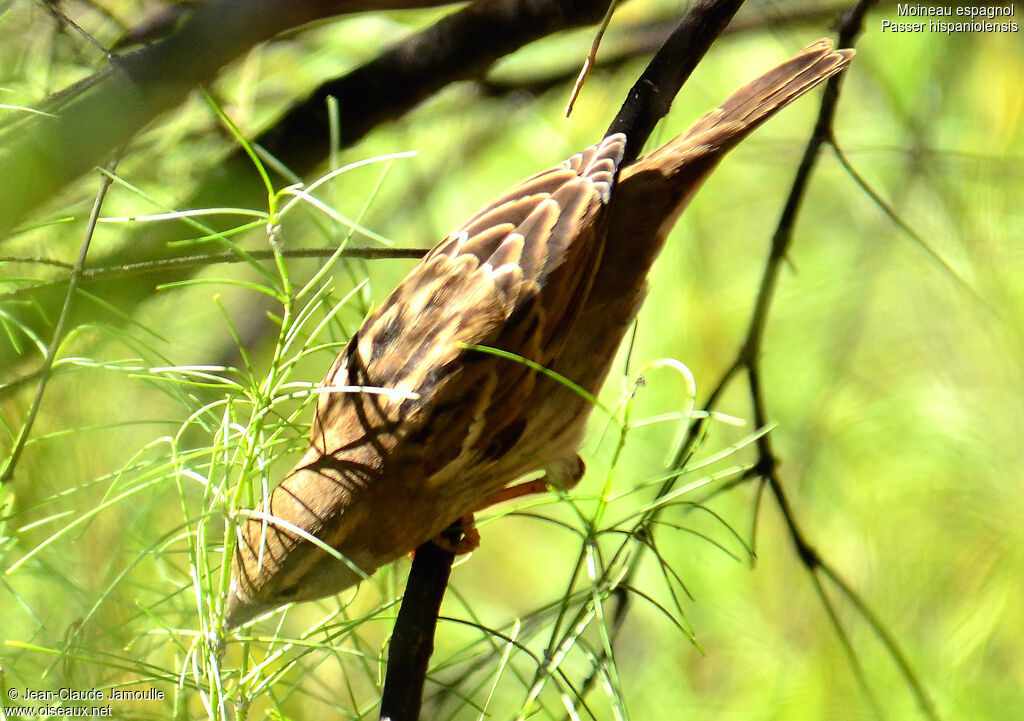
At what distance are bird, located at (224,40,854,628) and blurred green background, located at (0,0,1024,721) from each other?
142 millimetres

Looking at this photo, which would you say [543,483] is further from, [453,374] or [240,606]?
[240,606]

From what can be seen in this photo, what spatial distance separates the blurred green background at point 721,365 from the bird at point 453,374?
14 cm

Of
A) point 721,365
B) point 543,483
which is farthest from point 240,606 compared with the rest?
point 721,365

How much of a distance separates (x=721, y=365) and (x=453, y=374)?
3.96ft

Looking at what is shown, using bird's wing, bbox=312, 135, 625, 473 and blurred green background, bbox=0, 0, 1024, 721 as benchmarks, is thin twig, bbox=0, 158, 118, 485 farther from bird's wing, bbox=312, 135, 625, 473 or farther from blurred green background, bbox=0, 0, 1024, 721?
bird's wing, bbox=312, 135, 625, 473

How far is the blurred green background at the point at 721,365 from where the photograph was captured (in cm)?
233

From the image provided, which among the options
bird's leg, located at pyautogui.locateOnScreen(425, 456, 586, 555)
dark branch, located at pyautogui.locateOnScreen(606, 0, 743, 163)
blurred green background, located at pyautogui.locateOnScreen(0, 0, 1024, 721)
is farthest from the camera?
bird's leg, located at pyautogui.locateOnScreen(425, 456, 586, 555)

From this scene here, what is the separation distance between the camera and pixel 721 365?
3135 millimetres

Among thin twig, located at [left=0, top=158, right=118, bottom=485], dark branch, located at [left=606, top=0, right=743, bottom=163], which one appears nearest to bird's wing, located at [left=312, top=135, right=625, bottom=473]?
dark branch, located at [left=606, top=0, right=743, bottom=163]

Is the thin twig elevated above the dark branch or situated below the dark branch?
below

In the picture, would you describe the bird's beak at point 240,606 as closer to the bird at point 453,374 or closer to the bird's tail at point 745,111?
the bird at point 453,374

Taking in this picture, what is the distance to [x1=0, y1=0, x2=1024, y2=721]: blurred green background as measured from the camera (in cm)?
233

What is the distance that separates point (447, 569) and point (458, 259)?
74 centimetres

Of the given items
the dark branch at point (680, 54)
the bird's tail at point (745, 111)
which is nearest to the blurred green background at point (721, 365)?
the bird's tail at point (745, 111)
